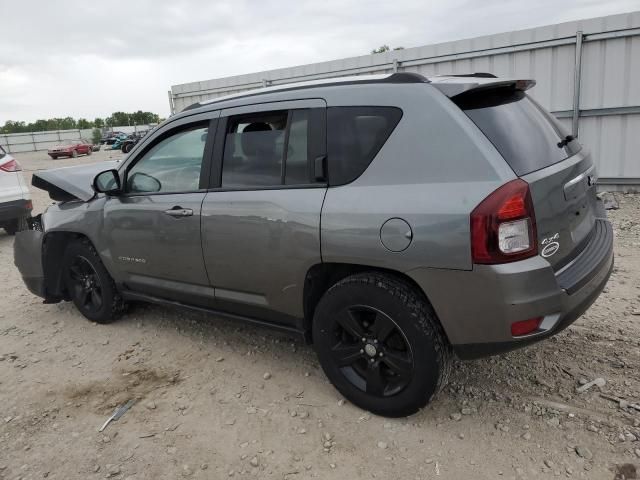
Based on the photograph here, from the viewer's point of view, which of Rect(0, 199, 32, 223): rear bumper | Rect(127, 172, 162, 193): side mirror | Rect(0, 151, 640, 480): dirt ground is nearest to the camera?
Rect(0, 151, 640, 480): dirt ground

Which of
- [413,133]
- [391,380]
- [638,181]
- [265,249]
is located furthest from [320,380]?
[638,181]

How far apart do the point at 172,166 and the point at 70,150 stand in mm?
36752

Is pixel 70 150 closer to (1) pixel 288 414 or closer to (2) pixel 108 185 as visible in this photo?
(2) pixel 108 185

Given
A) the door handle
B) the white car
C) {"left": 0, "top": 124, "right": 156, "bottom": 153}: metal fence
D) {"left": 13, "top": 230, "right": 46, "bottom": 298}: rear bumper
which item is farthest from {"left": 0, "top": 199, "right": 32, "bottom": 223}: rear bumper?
{"left": 0, "top": 124, "right": 156, "bottom": 153}: metal fence

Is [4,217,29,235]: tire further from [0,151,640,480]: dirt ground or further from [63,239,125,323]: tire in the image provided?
[0,151,640,480]: dirt ground

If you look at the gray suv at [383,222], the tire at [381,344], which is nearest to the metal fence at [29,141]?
the gray suv at [383,222]

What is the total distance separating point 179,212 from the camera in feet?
11.3

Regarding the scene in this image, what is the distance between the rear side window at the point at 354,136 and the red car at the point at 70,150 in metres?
37.8

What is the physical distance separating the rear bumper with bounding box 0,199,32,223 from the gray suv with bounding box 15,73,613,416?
18.6 ft

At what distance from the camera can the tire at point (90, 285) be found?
14.1 ft

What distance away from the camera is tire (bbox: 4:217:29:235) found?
876 cm

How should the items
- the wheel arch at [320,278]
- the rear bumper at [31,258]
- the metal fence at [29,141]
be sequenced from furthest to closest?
the metal fence at [29,141] → the rear bumper at [31,258] → the wheel arch at [320,278]

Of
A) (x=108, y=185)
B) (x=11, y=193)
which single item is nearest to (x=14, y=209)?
(x=11, y=193)

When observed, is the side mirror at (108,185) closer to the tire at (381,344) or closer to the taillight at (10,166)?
the tire at (381,344)
